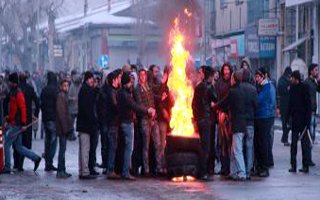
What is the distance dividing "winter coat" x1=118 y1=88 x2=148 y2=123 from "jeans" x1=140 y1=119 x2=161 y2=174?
0.48m

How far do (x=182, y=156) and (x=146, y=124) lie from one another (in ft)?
3.68

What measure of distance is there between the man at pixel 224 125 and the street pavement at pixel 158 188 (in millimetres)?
375

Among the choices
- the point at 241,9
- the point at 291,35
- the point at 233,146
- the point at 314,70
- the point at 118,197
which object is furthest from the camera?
the point at 241,9

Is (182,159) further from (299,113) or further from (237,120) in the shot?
(299,113)

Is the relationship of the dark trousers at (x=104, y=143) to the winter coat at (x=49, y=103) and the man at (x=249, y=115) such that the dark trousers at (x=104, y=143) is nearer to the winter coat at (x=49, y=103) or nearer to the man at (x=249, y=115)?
the winter coat at (x=49, y=103)

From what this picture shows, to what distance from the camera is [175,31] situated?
21969mm

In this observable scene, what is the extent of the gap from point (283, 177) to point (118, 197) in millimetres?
4106

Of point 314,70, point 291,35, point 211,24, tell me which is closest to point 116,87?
point 314,70

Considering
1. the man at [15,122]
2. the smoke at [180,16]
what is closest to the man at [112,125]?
the man at [15,122]

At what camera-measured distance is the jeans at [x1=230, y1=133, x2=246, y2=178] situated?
65.7ft

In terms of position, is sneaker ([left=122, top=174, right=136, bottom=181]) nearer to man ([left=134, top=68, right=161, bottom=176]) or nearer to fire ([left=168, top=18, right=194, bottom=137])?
man ([left=134, top=68, right=161, bottom=176])

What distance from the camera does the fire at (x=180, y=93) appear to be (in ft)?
66.9

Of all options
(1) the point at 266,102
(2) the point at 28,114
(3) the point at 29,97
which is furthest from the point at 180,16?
(2) the point at 28,114

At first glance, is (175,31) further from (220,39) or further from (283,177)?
(220,39)
